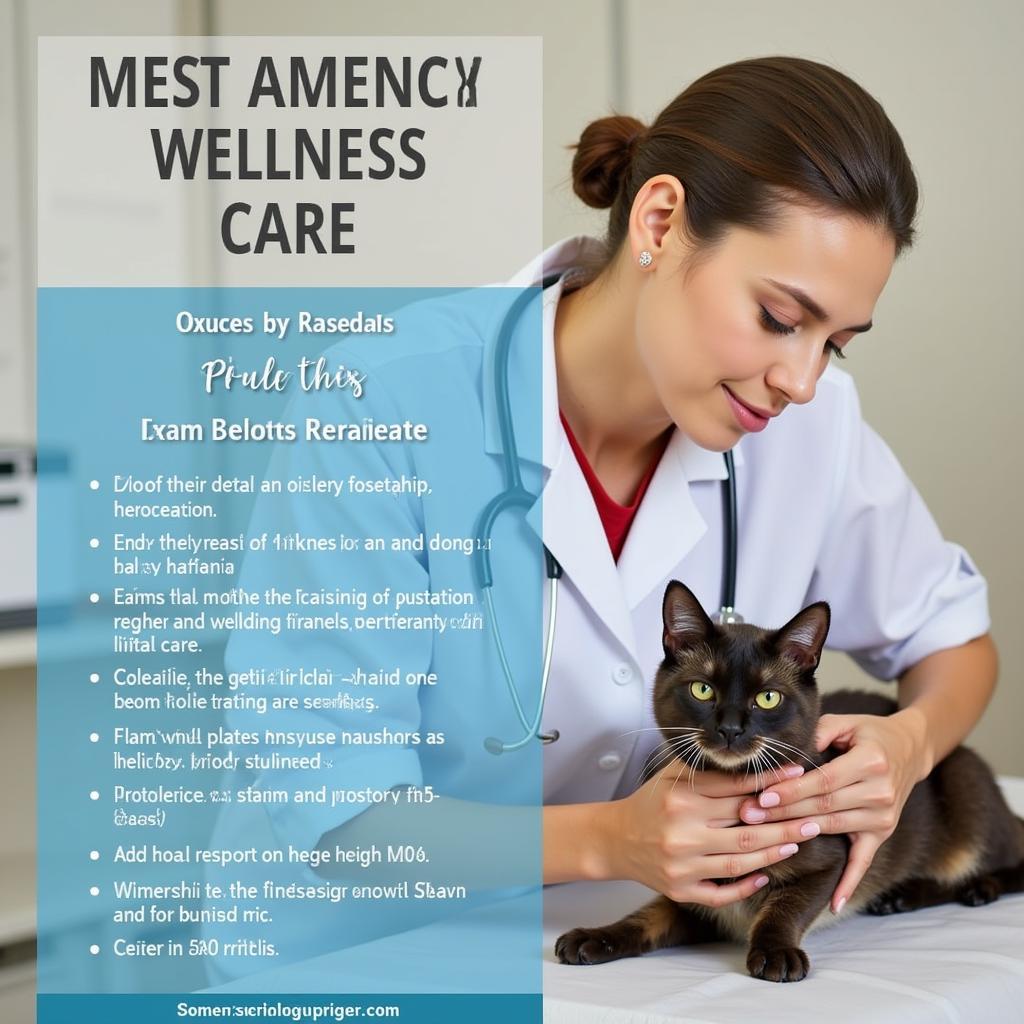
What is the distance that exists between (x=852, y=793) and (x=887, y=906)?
16 cm

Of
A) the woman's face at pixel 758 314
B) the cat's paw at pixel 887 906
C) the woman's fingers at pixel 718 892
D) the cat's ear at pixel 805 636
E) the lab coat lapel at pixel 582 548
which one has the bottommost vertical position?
the cat's paw at pixel 887 906

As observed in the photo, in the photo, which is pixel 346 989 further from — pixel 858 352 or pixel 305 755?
pixel 858 352

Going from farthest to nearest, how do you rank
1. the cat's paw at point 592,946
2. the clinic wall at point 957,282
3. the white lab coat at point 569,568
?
the clinic wall at point 957,282 < the white lab coat at point 569,568 < the cat's paw at point 592,946

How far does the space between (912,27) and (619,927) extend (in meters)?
1.59

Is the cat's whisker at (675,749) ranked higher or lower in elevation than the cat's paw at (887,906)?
higher

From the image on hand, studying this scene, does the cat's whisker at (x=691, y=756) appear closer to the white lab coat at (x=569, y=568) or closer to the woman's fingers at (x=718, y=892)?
the woman's fingers at (x=718, y=892)

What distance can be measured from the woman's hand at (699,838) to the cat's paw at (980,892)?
228 millimetres

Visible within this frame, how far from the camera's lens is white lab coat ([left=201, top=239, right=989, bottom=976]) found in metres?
1.02

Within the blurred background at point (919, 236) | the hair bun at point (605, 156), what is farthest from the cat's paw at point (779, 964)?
the blurred background at point (919, 236)

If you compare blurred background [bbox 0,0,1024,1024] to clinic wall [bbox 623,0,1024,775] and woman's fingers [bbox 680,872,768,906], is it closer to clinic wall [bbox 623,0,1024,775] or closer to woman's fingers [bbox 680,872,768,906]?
clinic wall [bbox 623,0,1024,775]

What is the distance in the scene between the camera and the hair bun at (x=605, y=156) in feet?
3.87

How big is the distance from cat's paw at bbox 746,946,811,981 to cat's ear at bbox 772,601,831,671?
218mm

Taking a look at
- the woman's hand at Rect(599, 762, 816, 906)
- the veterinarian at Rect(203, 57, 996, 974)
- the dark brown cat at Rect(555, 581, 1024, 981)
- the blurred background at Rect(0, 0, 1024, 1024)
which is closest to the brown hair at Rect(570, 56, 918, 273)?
the veterinarian at Rect(203, 57, 996, 974)

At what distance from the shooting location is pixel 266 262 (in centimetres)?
286
